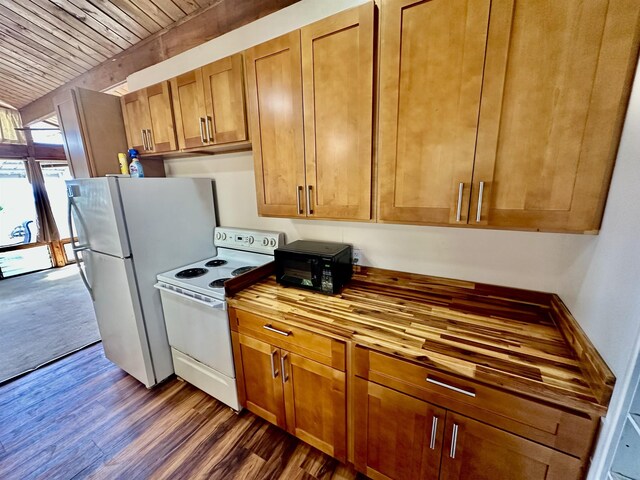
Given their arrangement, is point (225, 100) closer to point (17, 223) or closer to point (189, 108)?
point (189, 108)

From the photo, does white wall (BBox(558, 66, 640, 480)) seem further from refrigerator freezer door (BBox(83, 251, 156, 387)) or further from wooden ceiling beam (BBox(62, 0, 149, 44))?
wooden ceiling beam (BBox(62, 0, 149, 44))

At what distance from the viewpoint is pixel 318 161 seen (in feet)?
4.45

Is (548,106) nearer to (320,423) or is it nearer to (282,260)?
(282,260)

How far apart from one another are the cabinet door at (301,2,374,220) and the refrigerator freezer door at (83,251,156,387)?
150 centimetres

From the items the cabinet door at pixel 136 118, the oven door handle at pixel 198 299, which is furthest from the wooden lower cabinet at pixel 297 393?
the cabinet door at pixel 136 118

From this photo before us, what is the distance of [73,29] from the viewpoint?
227 cm

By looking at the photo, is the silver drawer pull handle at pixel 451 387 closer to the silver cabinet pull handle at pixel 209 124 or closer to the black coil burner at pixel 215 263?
the black coil burner at pixel 215 263

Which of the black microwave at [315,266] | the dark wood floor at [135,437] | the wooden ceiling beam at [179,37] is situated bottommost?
the dark wood floor at [135,437]

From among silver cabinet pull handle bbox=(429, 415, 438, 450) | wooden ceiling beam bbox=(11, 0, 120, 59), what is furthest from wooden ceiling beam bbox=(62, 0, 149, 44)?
silver cabinet pull handle bbox=(429, 415, 438, 450)

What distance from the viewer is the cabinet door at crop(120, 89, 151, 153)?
6.72 feet

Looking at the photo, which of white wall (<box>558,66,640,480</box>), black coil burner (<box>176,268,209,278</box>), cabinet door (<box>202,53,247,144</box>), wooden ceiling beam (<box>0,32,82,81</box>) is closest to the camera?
white wall (<box>558,66,640,480</box>)

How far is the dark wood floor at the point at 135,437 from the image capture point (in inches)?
56.4

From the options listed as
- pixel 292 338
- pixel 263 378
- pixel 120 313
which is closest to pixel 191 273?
pixel 120 313

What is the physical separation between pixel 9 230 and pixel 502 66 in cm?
754
